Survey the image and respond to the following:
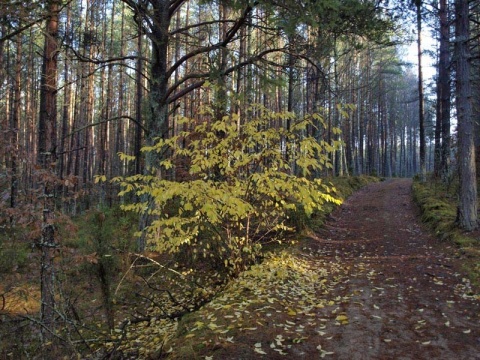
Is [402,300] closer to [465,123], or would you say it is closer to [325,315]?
[325,315]

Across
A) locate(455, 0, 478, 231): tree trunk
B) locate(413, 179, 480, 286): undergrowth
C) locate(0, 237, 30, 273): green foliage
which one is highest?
locate(455, 0, 478, 231): tree trunk

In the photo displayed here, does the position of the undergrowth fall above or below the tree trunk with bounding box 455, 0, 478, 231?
below

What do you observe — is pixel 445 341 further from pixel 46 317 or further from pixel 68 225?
pixel 46 317

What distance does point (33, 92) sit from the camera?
2366cm

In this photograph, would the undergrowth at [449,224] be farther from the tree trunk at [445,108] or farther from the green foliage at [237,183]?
the green foliage at [237,183]

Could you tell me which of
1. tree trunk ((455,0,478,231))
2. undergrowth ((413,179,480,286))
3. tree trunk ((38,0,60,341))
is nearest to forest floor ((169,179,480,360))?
undergrowth ((413,179,480,286))

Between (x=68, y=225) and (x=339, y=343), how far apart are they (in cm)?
325

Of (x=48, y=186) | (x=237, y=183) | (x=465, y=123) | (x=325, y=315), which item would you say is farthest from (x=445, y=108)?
(x=48, y=186)

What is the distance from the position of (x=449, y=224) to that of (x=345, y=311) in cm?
586

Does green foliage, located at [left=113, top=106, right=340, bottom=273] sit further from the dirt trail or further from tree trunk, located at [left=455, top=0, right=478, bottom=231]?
tree trunk, located at [left=455, top=0, right=478, bottom=231]

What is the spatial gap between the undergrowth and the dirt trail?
9.6 inches

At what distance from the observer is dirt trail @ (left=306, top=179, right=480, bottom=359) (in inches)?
143

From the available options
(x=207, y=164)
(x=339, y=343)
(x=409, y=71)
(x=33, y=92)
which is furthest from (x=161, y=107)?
(x=409, y=71)

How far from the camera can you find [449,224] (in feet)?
29.3
